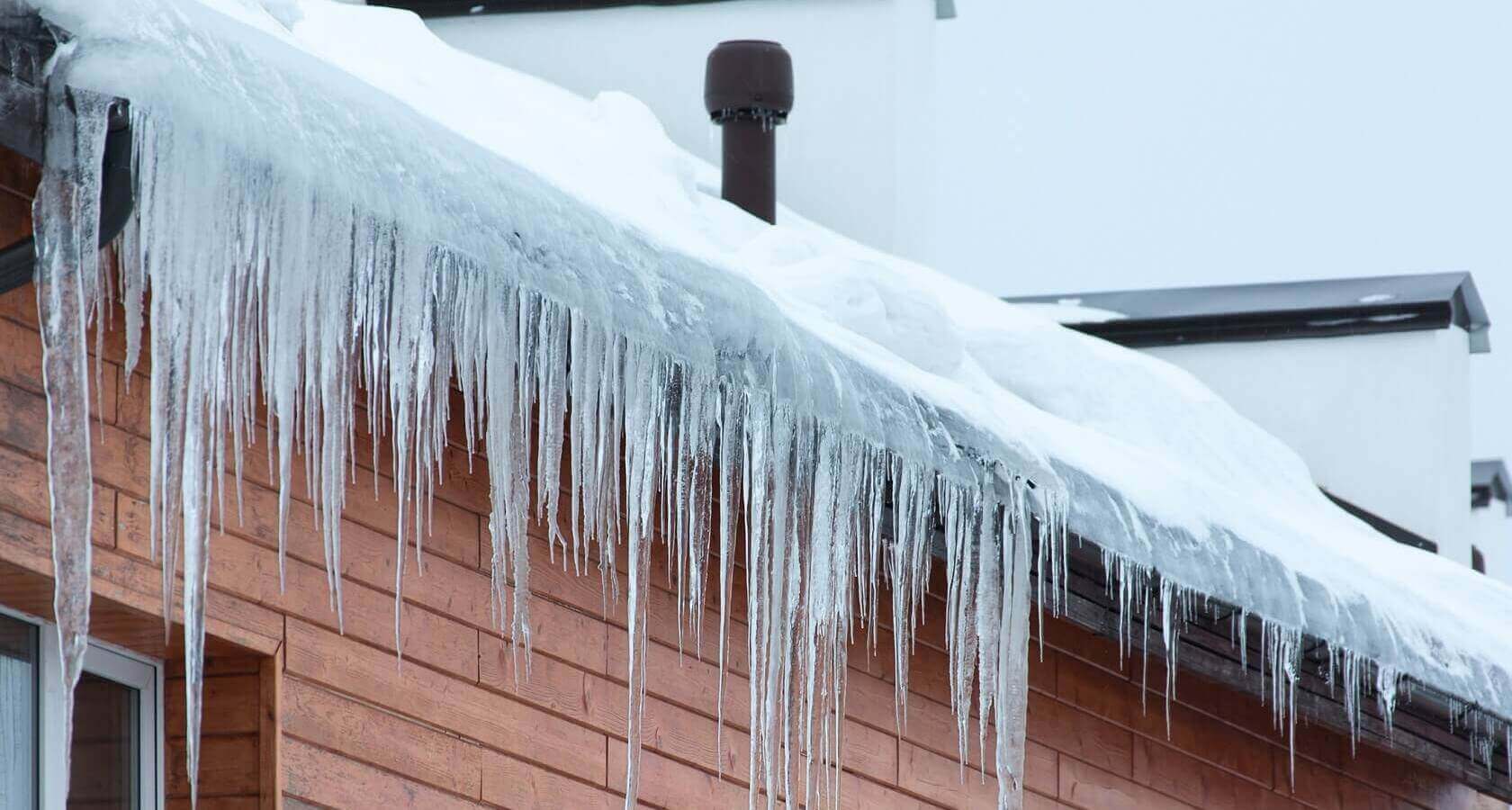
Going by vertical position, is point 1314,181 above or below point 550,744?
above

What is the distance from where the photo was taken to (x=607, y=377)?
141 inches

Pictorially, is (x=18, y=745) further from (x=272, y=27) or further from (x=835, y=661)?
(x=835, y=661)

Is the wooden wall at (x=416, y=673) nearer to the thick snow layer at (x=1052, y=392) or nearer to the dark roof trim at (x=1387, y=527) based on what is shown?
the thick snow layer at (x=1052, y=392)

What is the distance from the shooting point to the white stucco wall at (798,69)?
26.0ft

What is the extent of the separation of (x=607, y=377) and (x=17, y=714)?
1.06 meters

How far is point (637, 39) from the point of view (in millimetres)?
7941

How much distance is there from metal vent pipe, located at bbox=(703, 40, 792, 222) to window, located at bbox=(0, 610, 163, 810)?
3.33 metres

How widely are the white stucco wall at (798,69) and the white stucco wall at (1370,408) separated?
1516 mm

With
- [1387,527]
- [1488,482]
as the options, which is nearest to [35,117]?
[1387,527]

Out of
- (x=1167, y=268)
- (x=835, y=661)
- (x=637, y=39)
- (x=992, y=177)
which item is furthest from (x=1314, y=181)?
(x=835, y=661)

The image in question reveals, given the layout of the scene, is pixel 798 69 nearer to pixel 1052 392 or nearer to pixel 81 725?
pixel 1052 392

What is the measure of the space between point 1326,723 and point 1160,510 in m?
1.91

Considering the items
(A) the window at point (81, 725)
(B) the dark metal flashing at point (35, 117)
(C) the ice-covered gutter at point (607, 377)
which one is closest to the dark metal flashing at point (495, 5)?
(C) the ice-covered gutter at point (607, 377)

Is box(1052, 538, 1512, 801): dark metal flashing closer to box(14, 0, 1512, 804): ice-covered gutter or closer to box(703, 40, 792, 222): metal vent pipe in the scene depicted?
box(14, 0, 1512, 804): ice-covered gutter
